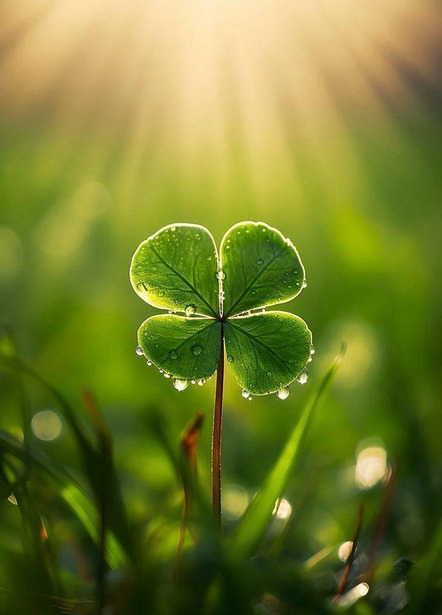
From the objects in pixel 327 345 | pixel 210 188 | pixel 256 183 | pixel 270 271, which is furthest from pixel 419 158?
pixel 270 271

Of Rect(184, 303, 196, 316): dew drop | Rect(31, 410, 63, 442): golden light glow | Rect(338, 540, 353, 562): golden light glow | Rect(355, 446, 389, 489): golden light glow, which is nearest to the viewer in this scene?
Rect(184, 303, 196, 316): dew drop

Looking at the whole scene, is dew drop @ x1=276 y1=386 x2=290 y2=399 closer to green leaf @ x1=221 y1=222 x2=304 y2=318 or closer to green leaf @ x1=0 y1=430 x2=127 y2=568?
green leaf @ x1=221 y1=222 x2=304 y2=318

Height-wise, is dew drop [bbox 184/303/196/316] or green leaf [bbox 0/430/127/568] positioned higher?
dew drop [bbox 184/303/196/316]

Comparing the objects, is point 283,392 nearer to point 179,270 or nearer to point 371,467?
point 179,270

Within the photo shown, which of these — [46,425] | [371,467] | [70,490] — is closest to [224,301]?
[70,490]

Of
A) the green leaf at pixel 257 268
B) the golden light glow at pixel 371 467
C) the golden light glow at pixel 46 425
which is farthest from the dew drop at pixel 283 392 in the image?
the golden light glow at pixel 46 425

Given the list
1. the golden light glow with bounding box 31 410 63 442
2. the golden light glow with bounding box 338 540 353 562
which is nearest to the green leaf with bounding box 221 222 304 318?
the golden light glow with bounding box 338 540 353 562

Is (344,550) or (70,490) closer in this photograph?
(70,490)
